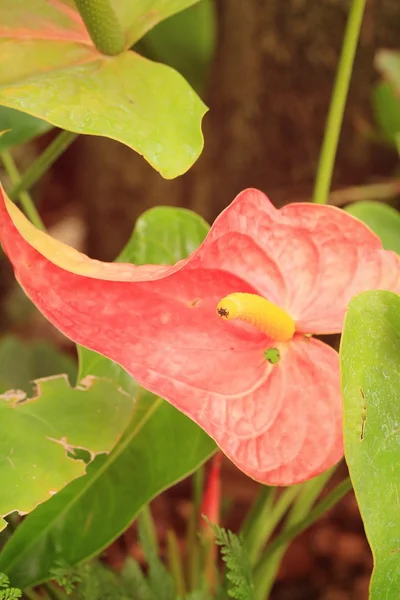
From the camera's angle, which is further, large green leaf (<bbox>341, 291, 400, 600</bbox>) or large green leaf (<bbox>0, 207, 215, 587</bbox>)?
large green leaf (<bbox>0, 207, 215, 587</bbox>)

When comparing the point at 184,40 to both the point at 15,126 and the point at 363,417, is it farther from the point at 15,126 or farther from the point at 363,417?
the point at 363,417

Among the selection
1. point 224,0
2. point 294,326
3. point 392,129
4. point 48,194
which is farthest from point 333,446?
point 48,194

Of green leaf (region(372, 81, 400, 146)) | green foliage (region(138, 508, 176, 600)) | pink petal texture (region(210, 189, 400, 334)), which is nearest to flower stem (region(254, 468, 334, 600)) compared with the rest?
green foliage (region(138, 508, 176, 600))

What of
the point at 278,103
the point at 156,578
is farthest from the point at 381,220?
the point at 278,103

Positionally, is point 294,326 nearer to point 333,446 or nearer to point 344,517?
point 333,446

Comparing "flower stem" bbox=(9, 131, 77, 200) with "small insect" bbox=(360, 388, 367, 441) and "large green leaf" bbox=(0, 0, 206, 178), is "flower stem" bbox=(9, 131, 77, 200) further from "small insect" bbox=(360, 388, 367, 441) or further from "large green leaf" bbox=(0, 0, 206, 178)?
"small insect" bbox=(360, 388, 367, 441)

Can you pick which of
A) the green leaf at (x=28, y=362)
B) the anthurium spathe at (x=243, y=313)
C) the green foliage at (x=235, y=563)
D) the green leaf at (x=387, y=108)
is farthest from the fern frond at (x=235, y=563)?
the green leaf at (x=387, y=108)
